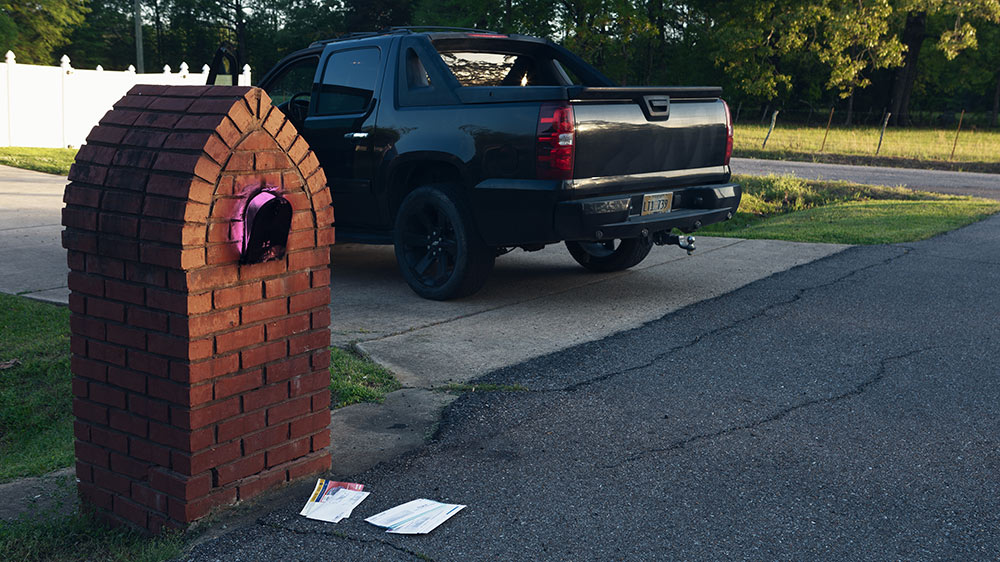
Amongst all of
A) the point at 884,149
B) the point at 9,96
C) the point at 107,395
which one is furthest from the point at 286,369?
the point at 884,149

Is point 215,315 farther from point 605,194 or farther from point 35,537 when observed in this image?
point 605,194

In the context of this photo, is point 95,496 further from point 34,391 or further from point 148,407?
point 34,391

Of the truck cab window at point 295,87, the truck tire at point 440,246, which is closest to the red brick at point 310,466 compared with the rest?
the truck tire at point 440,246

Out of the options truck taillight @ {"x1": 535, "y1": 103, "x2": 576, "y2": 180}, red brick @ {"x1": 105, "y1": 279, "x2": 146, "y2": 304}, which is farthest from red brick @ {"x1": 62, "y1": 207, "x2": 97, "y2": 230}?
truck taillight @ {"x1": 535, "y1": 103, "x2": 576, "y2": 180}

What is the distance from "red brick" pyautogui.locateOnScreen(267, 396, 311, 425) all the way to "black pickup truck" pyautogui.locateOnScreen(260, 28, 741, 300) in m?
2.93

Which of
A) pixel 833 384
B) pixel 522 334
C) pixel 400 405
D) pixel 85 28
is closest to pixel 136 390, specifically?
pixel 400 405

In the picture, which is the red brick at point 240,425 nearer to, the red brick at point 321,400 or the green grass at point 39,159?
the red brick at point 321,400

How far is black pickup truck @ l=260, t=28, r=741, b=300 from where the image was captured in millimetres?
6203

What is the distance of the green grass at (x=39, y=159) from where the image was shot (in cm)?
1736

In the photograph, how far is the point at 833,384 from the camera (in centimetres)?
496

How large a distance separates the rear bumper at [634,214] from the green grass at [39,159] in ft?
39.6

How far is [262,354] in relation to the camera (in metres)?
3.38

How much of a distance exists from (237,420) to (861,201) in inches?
501

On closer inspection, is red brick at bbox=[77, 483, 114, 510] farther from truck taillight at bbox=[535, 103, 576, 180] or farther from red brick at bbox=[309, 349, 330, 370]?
truck taillight at bbox=[535, 103, 576, 180]
